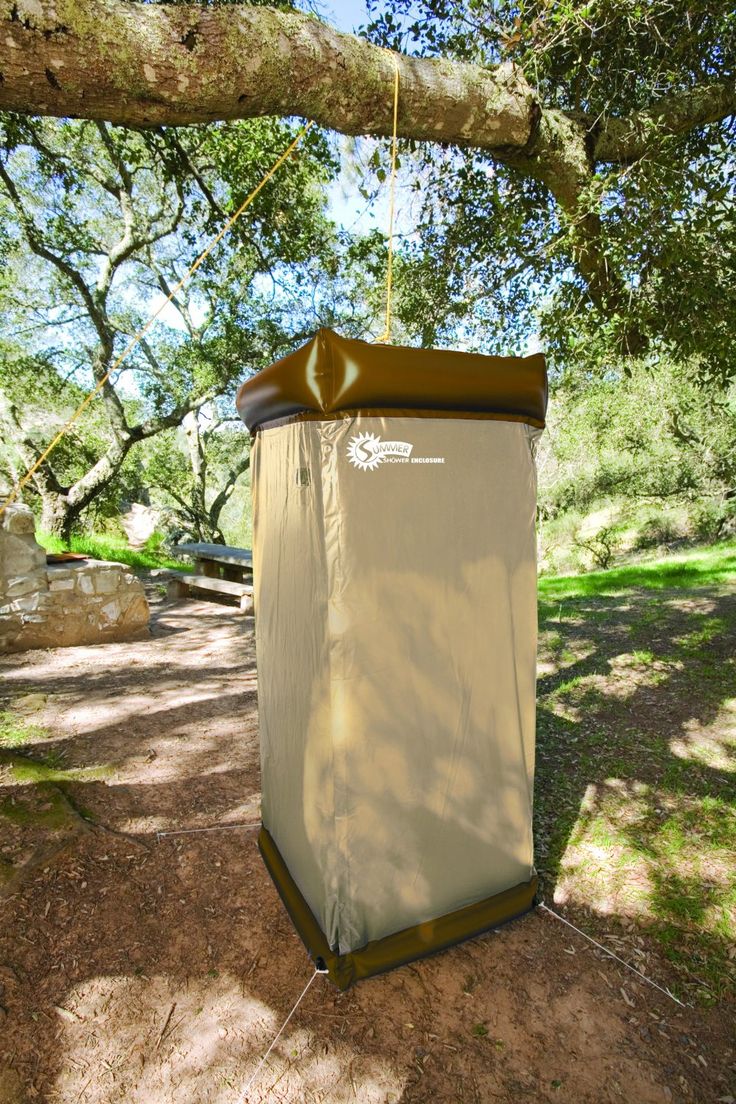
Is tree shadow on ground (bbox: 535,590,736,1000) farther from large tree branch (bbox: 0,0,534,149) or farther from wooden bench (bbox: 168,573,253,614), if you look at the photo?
wooden bench (bbox: 168,573,253,614)

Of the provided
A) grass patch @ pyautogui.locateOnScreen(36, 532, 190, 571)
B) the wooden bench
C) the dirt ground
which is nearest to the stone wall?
the wooden bench

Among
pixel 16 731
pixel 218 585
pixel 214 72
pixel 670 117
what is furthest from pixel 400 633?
pixel 218 585

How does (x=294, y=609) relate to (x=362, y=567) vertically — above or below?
below

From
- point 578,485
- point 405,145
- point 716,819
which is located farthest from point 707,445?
point 716,819

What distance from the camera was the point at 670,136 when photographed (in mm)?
3650

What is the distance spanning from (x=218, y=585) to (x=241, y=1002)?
7144mm

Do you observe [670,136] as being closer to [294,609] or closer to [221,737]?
[294,609]

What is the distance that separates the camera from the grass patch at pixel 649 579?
29.7 feet

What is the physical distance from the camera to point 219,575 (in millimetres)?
10508

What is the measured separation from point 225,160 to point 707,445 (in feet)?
48.1

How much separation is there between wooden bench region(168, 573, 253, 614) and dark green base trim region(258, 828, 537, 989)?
20.1ft

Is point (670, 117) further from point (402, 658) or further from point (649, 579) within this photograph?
point (649, 579)

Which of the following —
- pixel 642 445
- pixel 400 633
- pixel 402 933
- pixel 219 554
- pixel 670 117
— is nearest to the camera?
pixel 400 633

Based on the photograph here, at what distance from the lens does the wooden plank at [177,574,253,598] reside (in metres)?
8.60
